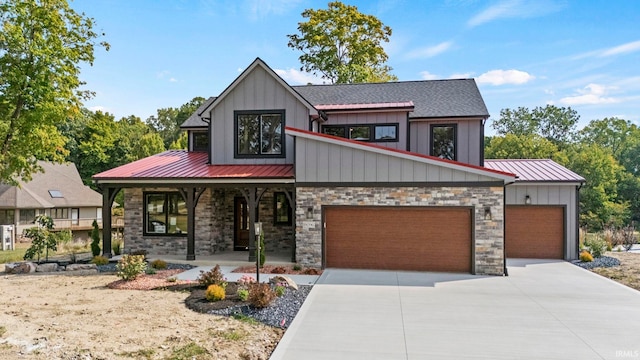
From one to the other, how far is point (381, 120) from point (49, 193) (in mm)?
27701

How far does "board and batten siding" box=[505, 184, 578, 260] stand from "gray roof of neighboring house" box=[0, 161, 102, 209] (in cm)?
2714

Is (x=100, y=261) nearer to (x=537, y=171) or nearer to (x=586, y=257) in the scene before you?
(x=537, y=171)

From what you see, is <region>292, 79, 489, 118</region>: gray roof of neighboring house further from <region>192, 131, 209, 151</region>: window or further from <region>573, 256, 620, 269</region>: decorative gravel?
<region>573, 256, 620, 269</region>: decorative gravel

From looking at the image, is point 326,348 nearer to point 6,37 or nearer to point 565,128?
point 6,37

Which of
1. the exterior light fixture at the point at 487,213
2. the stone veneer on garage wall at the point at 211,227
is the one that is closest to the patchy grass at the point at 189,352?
the stone veneer on garage wall at the point at 211,227

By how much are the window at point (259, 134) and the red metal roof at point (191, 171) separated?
0.69m

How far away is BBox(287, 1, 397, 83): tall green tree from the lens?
2942 cm

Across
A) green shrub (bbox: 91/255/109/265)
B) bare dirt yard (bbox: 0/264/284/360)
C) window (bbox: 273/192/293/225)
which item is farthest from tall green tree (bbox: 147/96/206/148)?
bare dirt yard (bbox: 0/264/284/360)

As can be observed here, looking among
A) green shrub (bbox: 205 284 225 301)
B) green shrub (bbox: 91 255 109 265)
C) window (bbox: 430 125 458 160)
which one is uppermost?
window (bbox: 430 125 458 160)

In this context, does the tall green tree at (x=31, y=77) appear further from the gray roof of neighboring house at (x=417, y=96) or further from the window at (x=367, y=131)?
the window at (x=367, y=131)

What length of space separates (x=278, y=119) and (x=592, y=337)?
1102cm

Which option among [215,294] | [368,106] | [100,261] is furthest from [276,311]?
[368,106]

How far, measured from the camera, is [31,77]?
14.4 metres

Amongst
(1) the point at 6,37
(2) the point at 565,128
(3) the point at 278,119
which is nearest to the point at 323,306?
(3) the point at 278,119
